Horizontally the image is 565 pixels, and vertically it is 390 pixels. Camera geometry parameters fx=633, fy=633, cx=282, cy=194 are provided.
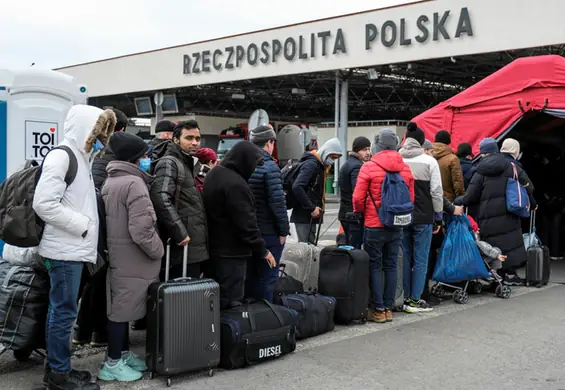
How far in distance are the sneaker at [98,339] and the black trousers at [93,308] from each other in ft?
0.10

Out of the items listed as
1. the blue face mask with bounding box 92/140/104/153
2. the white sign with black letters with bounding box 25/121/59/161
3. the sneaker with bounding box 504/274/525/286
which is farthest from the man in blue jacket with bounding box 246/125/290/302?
the sneaker with bounding box 504/274/525/286

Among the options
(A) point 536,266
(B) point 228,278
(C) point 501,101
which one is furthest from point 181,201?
(C) point 501,101

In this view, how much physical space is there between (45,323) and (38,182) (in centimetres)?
108

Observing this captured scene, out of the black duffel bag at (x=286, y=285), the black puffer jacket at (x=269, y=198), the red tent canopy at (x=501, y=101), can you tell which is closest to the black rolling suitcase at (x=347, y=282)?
the black duffel bag at (x=286, y=285)

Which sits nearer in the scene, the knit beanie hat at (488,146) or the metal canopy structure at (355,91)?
the knit beanie hat at (488,146)

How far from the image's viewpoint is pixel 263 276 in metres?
5.61

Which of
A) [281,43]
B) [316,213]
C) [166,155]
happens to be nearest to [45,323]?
[166,155]

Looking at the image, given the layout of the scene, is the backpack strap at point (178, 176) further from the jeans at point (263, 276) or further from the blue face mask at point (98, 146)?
the jeans at point (263, 276)

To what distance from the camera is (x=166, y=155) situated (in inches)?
196

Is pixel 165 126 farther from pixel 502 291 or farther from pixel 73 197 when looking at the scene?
pixel 502 291

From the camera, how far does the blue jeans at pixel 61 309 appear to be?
13.9ft

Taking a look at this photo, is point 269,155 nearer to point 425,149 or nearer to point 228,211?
point 228,211

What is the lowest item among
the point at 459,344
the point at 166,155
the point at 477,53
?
the point at 459,344

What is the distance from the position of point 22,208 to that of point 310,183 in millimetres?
3674
